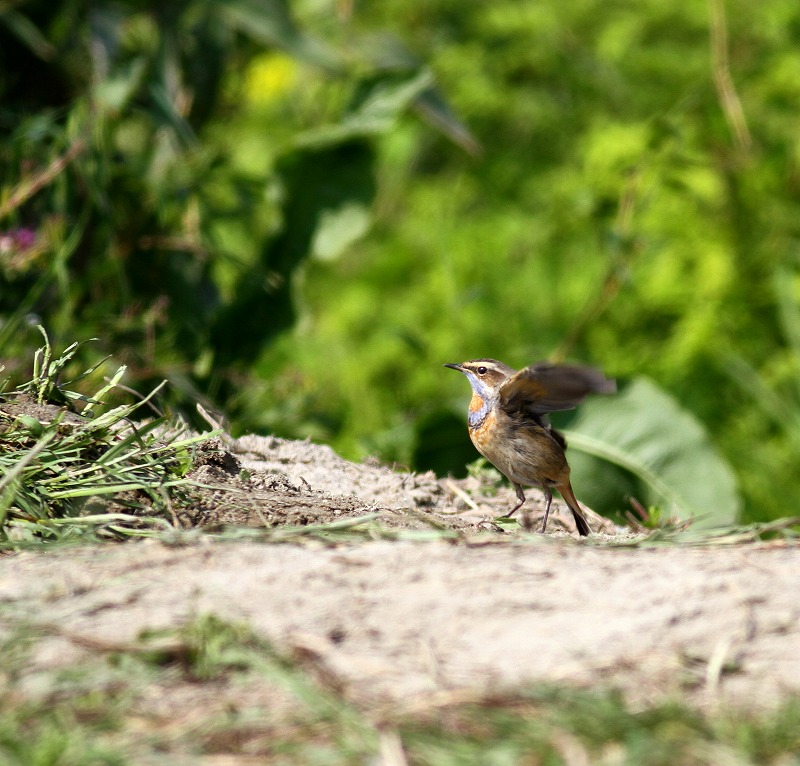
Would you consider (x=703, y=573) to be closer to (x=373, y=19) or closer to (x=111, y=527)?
(x=111, y=527)

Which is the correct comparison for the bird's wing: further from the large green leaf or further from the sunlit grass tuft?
the large green leaf

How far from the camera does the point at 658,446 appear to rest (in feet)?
19.0

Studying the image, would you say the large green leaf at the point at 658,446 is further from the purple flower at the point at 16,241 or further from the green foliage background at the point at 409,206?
the purple flower at the point at 16,241

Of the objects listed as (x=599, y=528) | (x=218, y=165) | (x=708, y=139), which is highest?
(x=708, y=139)

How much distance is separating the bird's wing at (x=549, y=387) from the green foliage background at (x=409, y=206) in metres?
1.29

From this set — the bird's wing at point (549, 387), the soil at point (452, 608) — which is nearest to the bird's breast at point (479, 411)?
the bird's wing at point (549, 387)

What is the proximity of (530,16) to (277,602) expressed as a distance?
23.8ft

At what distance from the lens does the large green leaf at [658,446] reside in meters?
5.66

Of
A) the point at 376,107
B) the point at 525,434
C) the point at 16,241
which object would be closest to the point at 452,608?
the point at 525,434

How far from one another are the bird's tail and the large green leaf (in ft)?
4.12

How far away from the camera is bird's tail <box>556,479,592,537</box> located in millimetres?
4176

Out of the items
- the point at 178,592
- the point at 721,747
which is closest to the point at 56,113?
the point at 178,592

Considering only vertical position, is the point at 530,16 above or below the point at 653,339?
above

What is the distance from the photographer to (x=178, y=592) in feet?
8.34
